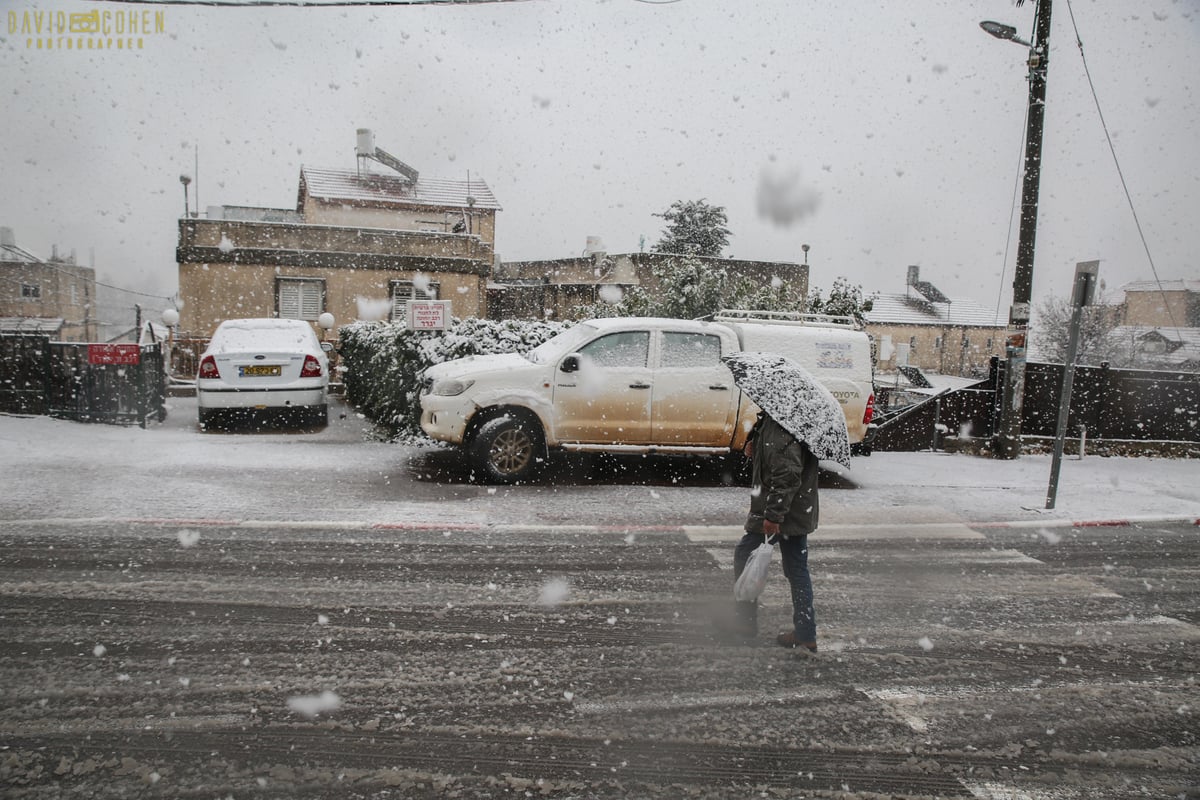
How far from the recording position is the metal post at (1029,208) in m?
11.8

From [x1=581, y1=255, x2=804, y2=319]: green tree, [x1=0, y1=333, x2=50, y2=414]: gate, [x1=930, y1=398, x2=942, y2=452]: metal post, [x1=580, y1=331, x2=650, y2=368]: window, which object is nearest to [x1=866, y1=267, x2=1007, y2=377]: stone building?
[x1=581, y1=255, x2=804, y2=319]: green tree

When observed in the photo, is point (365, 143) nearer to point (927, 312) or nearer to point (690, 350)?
point (690, 350)

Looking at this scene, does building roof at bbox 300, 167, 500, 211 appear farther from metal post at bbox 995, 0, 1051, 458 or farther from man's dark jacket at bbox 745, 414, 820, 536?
man's dark jacket at bbox 745, 414, 820, 536

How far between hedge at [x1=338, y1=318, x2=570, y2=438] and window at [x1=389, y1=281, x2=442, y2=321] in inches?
422

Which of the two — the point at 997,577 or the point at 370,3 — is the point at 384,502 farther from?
the point at 370,3

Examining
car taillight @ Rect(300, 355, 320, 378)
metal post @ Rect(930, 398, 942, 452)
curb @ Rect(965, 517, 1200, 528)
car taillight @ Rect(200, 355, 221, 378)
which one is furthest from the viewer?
metal post @ Rect(930, 398, 942, 452)

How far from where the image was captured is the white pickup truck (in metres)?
8.52

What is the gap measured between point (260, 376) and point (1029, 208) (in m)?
11.5

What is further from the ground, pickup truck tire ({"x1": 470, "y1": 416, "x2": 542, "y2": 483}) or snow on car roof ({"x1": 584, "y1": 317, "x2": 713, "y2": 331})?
snow on car roof ({"x1": 584, "y1": 317, "x2": 713, "y2": 331})

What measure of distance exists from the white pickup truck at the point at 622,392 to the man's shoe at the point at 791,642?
4569 millimetres

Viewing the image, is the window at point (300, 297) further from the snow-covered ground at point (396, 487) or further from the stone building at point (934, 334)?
the stone building at point (934, 334)

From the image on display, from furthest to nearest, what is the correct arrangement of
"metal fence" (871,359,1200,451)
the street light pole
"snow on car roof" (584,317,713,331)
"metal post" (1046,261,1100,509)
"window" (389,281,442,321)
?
"window" (389,281,442,321) < "metal fence" (871,359,1200,451) < the street light pole < "snow on car roof" (584,317,713,331) < "metal post" (1046,261,1100,509)

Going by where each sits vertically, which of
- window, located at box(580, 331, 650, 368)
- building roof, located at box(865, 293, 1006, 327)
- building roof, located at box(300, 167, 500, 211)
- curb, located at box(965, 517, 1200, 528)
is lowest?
curb, located at box(965, 517, 1200, 528)

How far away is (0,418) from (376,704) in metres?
10.5
